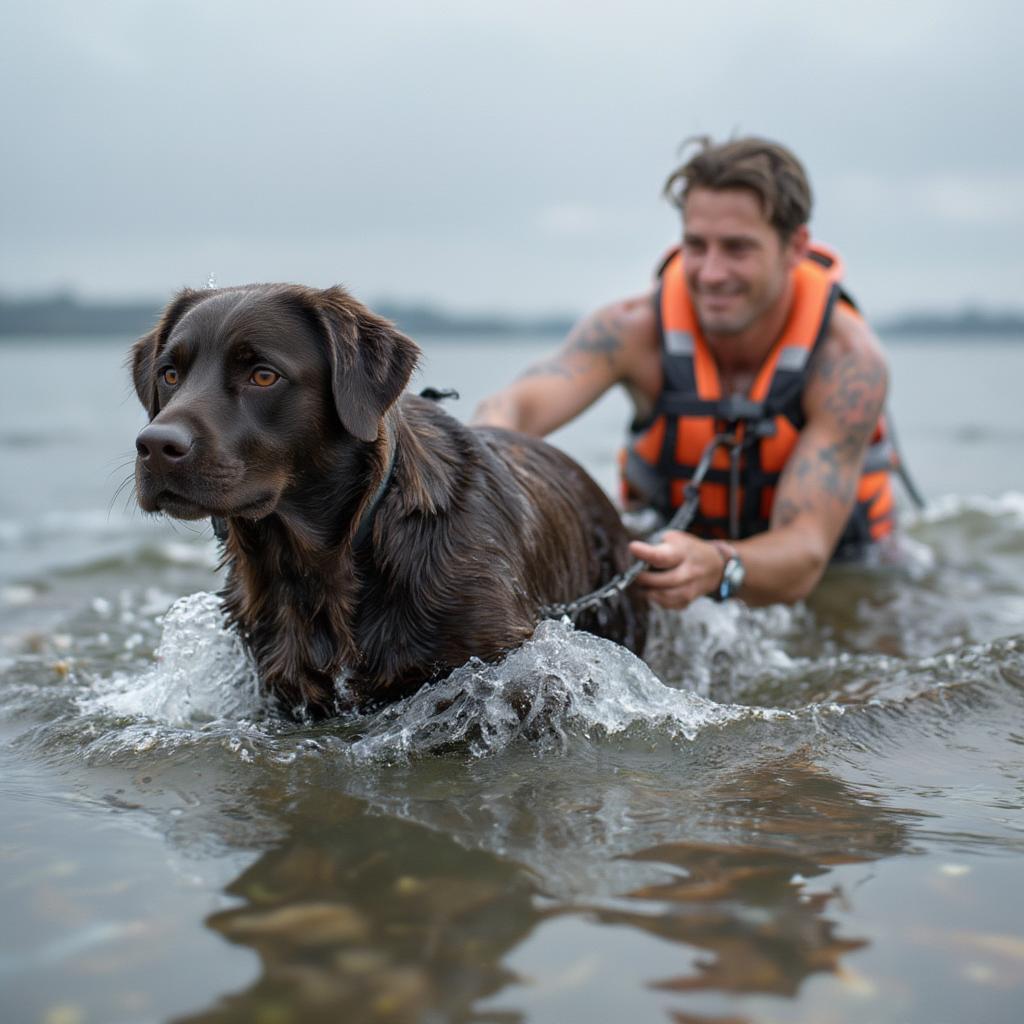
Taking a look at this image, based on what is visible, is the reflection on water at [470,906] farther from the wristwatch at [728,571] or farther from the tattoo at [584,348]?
the tattoo at [584,348]

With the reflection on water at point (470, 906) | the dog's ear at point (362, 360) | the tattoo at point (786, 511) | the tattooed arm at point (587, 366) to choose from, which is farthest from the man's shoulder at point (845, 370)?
the reflection on water at point (470, 906)

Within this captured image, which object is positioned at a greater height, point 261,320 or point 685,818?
point 261,320

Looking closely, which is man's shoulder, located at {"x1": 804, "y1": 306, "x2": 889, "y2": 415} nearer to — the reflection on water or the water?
the water

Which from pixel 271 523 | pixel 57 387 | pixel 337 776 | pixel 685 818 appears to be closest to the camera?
pixel 685 818

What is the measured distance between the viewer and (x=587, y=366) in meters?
7.32

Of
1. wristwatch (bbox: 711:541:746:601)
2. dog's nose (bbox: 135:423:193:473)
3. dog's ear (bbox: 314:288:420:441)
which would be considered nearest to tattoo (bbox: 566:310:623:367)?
wristwatch (bbox: 711:541:746:601)

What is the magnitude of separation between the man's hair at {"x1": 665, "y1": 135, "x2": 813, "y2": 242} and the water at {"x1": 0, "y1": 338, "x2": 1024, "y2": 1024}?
8.00ft

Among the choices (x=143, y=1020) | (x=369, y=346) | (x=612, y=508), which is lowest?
(x=143, y=1020)

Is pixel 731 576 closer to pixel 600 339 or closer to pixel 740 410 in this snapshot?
pixel 740 410

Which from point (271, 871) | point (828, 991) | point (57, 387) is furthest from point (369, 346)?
point (57, 387)

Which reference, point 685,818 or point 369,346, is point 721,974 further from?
point 369,346

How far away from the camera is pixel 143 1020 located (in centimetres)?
249

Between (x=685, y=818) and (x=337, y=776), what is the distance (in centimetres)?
112

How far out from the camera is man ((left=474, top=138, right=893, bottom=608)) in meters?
6.63
